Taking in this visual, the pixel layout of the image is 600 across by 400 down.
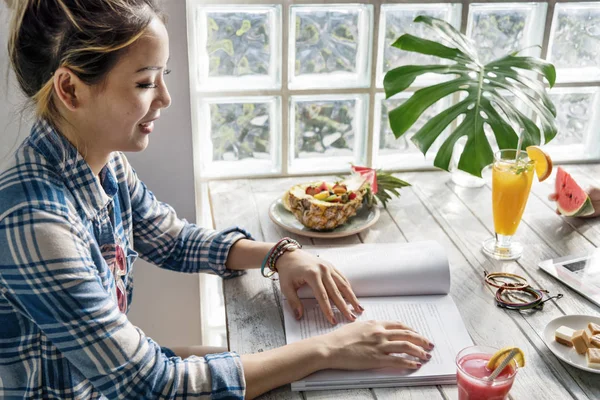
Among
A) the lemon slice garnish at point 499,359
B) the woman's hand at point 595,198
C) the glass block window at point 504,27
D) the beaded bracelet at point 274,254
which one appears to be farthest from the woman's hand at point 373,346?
the glass block window at point 504,27

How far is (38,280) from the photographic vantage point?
0.97 metres

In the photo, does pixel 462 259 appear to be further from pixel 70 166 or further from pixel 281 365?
pixel 70 166

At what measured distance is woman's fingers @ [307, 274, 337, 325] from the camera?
1.20 metres

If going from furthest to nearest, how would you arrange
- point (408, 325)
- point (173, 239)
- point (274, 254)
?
point (173, 239) → point (274, 254) → point (408, 325)

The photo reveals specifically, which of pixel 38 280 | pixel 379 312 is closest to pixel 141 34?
pixel 38 280

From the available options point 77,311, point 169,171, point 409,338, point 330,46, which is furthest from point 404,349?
point 330,46

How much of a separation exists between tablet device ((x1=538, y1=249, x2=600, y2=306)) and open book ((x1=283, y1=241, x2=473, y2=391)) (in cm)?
25

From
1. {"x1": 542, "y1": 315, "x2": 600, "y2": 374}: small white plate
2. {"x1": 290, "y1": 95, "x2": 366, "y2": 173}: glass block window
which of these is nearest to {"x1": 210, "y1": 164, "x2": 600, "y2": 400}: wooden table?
{"x1": 542, "y1": 315, "x2": 600, "y2": 374}: small white plate

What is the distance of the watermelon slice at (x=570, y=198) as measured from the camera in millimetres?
1573

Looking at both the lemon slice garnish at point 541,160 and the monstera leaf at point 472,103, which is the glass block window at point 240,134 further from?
the lemon slice garnish at point 541,160

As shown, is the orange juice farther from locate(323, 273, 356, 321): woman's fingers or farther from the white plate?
locate(323, 273, 356, 321): woman's fingers

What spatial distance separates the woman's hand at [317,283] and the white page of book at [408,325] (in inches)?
0.8

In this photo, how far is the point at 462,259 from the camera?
144 centimetres

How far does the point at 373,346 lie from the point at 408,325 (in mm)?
123
